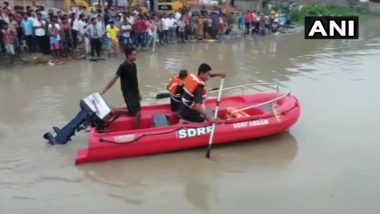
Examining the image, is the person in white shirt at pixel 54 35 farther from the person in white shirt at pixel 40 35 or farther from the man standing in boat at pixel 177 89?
the man standing in boat at pixel 177 89

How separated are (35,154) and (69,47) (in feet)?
29.1

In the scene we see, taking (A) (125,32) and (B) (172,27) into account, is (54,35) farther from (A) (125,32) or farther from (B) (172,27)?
(B) (172,27)

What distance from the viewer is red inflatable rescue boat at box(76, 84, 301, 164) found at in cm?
803

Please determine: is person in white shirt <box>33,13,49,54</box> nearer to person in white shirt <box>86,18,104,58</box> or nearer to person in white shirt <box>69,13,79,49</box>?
person in white shirt <box>69,13,79,49</box>

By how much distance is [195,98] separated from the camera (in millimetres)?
8312

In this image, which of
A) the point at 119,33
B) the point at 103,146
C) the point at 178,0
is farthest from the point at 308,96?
the point at 178,0

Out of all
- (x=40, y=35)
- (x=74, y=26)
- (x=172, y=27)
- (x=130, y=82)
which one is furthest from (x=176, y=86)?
(x=172, y=27)

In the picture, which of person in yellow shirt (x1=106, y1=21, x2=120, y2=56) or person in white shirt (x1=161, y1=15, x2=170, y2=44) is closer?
person in yellow shirt (x1=106, y1=21, x2=120, y2=56)

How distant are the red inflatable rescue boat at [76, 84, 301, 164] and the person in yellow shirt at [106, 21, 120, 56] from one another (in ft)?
27.9

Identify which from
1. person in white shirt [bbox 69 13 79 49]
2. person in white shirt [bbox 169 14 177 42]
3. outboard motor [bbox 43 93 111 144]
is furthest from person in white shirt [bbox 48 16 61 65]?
outboard motor [bbox 43 93 111 144]

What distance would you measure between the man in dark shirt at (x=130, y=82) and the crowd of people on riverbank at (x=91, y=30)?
25.9ft

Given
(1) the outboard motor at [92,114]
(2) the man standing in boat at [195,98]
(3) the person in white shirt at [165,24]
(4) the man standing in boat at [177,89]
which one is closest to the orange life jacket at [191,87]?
(2) the man standing in boat at [195,98]

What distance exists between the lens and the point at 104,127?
855 centimetres

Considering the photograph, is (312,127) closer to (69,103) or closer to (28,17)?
(69,103)
